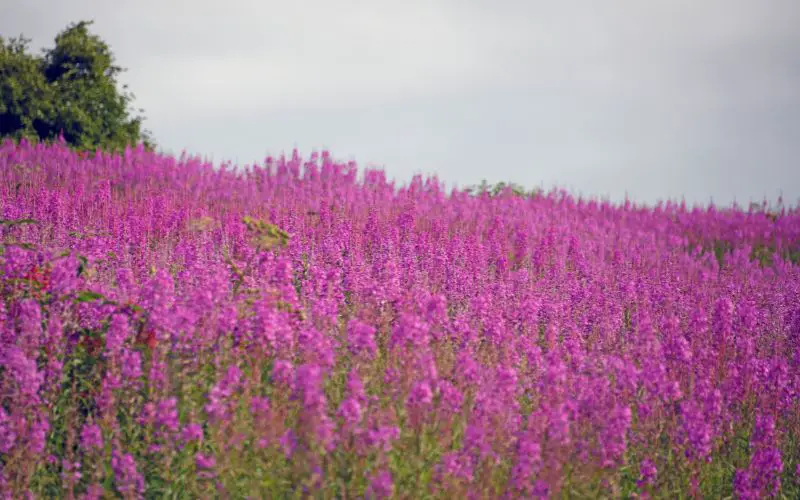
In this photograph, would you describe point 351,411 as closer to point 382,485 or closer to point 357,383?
point 357,383

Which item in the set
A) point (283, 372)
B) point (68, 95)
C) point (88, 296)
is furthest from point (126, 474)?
point (68, 95)

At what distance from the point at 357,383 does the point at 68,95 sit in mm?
17269

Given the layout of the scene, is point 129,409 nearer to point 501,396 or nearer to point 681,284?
point 501,396

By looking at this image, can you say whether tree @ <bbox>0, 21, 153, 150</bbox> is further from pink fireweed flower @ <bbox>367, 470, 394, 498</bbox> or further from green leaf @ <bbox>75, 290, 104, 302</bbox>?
pink fireweed flower @ <bbox>367, 470, 394, 498</bbox>

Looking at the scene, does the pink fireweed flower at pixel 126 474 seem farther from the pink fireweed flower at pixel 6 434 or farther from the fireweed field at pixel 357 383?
the pink fireweed flower at pixel 6 434

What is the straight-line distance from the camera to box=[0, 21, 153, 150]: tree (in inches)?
690

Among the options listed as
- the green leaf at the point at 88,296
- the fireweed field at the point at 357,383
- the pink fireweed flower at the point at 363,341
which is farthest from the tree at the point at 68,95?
the pink fireweed flower at the point at 363,341

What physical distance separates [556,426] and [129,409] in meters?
2.31

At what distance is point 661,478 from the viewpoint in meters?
4.36

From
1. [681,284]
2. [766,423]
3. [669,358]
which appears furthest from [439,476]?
[681,284]

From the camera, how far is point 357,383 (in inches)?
131

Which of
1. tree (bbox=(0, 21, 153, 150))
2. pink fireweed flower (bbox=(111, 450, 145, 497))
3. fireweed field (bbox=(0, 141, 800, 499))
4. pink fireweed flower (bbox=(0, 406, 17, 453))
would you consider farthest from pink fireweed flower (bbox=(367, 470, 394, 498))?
tree (bbox=(0, 21, 153, 150))

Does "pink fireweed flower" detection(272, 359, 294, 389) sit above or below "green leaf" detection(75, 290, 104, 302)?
below

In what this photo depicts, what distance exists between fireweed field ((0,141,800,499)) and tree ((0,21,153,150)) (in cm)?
1067
